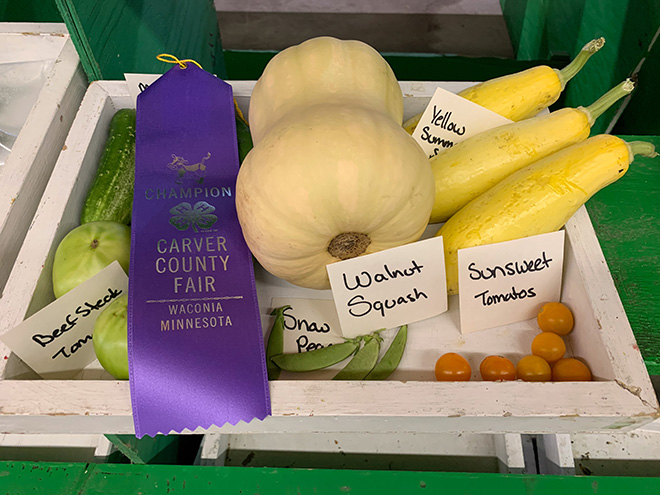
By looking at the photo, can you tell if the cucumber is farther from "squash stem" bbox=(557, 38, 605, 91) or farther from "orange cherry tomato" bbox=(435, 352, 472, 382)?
"squash stem" bbox=(557, 38, 605, 91)

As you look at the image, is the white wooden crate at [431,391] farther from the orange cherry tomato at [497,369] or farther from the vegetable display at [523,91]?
the vegetable display at [523,91]

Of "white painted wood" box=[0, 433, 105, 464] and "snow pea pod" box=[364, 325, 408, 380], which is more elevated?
"snow pea pod" box=[364, 325, 408, 380]

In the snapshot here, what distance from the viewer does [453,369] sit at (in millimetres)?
774

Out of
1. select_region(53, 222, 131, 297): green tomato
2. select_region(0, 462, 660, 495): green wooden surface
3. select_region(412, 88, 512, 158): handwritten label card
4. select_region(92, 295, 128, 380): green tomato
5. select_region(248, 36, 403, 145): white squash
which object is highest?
select_region(248, 36, 403, 145): white squash

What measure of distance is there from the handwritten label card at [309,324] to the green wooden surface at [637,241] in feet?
1.76

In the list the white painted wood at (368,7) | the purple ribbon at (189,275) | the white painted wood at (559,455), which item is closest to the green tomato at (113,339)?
the purple ribbon at (189,275)

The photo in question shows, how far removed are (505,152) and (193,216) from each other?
1.81ft

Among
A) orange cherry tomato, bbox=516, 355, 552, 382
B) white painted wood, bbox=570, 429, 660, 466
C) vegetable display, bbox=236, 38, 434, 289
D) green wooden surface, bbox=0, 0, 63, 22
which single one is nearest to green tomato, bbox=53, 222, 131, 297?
vegetable display, bbox=236, 38, 434, 289

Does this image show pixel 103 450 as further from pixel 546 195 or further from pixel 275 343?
pixel 546 195

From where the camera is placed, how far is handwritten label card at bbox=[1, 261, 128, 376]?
0.74 m

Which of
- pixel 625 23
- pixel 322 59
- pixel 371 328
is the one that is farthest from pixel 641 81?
pixel 371 328

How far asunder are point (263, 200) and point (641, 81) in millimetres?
1356

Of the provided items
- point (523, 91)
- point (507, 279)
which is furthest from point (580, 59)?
point (507, 279)

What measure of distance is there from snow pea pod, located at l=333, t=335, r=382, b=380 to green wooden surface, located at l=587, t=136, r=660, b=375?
1.54 ft
